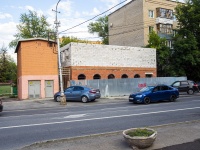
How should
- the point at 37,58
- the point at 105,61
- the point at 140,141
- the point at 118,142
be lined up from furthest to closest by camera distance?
the point at 105,61, the point at 37,58, the point at 118,142, the point at 140,141

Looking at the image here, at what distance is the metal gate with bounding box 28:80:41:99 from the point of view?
88.8 feet

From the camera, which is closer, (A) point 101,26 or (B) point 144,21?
(B) point 144,21

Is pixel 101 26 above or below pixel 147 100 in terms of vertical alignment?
above

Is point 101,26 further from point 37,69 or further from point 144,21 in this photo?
point 37,69

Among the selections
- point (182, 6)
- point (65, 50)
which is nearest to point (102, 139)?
point (65, 50)

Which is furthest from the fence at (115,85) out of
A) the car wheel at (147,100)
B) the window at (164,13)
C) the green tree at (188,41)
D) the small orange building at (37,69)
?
the window at (164,13)

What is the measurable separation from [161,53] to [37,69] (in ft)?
62.9

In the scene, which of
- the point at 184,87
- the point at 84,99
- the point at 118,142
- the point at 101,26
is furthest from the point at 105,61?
the point at 101,26

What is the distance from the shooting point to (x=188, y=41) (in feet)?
121

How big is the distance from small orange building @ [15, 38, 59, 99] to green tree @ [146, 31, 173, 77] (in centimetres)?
1595

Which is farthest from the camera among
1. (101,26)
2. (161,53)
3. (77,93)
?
(101,26)

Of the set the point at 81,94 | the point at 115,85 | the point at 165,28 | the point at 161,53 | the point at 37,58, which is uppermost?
the point at 165,28

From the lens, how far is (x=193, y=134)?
750 centimetres

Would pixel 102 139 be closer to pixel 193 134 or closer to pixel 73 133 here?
pixel 73 133
